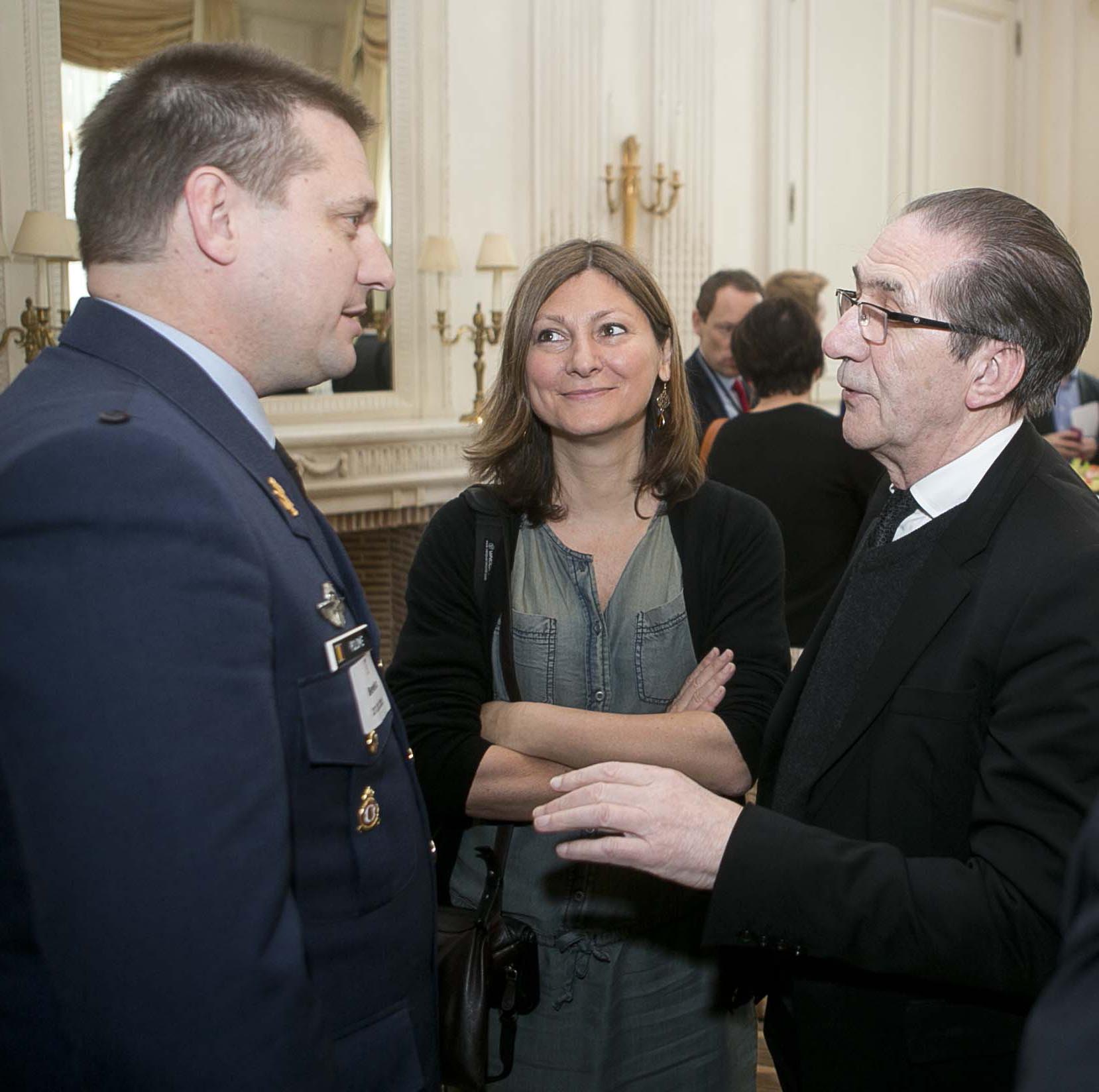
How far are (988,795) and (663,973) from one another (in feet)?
2.57

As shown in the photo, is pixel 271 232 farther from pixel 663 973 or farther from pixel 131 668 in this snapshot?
pixel 663 973

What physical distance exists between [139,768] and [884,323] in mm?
1058

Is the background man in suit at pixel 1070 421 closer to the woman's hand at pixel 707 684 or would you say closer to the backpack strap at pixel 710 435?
the backpack strap at pixel 710 435

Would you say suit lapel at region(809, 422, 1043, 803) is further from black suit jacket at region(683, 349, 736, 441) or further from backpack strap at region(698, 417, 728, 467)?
black suit jacket at region(683, 349, 736, 441)

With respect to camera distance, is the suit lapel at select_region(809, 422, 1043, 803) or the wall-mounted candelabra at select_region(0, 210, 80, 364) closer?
the suit lapel at select_region(809, 422, 1043, 803)

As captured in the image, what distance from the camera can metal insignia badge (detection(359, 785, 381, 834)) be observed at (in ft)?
4.06

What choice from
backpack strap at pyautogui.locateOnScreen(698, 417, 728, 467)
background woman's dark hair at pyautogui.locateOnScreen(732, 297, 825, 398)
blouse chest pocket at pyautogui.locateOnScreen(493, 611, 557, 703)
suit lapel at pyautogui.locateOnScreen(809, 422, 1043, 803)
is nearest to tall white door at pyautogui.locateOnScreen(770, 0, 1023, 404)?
backpack strap at pyautogui.locateOnScreen(698, 417, 728, 467)

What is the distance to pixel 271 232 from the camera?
128 centimetres

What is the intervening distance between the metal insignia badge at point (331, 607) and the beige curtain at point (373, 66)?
15.8 feet

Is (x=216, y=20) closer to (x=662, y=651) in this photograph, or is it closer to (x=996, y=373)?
(x=662, y=651)

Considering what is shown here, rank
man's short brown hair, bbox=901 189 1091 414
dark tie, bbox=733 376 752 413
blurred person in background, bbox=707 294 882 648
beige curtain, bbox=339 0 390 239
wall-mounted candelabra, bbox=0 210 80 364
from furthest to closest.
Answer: beige curtain, bbox=339 0 390 239
dark tie, bbox=733 376 752 413
wall-mounted candelabra, bbox=0 210 80 364
blurred person in background, bbox=707 294 882 648
man's short brown hair, bbox=901 189 1091 414

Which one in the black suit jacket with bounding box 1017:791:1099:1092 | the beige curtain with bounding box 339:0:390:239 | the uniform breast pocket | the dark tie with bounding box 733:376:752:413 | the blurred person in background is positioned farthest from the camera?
the beige curtain with bounding box 339:0:390:239

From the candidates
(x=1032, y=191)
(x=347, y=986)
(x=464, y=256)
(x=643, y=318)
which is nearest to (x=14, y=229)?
(x=464, y=256)

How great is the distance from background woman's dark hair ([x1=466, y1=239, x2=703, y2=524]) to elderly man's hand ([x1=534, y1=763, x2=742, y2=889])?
0.81 metres
